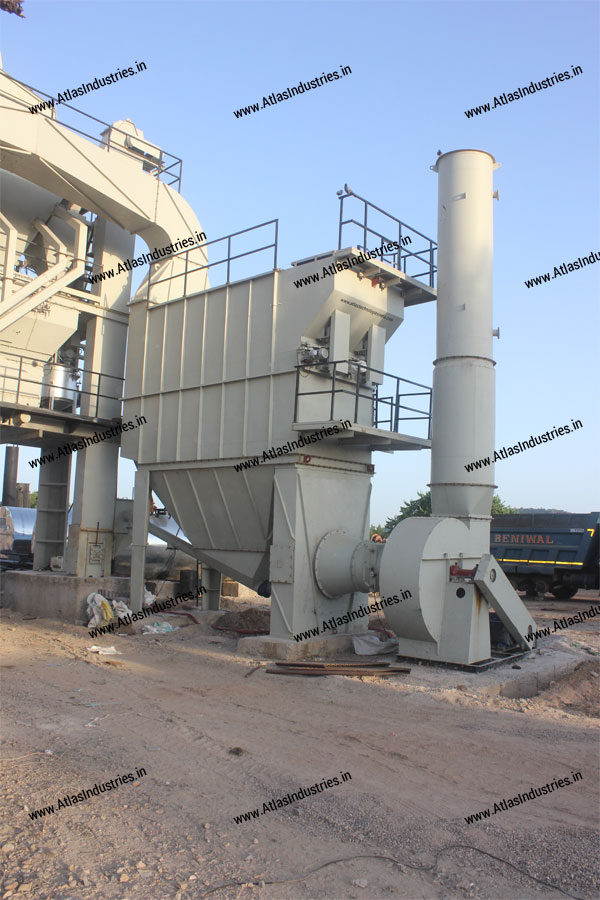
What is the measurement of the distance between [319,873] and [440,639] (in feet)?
22.6

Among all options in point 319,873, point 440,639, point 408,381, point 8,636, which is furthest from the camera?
point 8,636

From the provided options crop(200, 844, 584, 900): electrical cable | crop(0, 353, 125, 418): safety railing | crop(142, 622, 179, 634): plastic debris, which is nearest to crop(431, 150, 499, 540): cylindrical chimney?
crop(142, 622, 179, 634): plastic debris

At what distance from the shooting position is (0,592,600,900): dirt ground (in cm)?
455

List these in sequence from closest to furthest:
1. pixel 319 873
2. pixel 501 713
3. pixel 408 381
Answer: pixel 319 873 < pixel 501 713 < pixel 408 381

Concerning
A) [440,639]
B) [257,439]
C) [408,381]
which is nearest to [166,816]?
[440,639]

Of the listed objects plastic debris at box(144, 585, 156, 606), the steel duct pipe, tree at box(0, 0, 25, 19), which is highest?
tree at box(0, 0, 25, 19)

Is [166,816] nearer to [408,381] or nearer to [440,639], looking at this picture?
[440,639]

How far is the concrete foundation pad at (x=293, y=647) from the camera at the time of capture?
485 inches

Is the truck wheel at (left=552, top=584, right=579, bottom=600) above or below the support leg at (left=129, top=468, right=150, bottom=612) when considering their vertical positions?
below

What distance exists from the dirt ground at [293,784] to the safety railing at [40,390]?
7.37 m

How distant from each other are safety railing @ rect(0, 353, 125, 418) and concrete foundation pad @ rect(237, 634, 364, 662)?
7172mm

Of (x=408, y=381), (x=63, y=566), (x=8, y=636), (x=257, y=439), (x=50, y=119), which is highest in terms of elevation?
(x=50, y=119)

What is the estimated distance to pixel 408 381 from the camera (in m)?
13.4

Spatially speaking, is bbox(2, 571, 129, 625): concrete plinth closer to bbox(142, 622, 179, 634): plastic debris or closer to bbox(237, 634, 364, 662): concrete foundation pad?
bbox(142, 622, 179, 634): plastic debris
